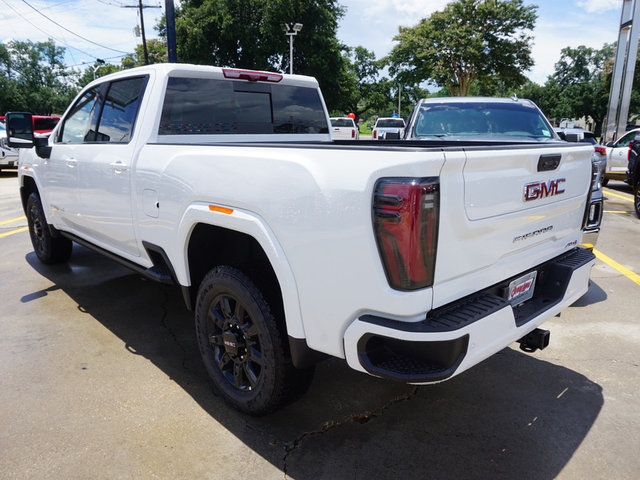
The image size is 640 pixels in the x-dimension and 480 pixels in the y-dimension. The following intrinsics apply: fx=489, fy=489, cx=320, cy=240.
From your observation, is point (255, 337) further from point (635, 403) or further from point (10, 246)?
point (10, 246)

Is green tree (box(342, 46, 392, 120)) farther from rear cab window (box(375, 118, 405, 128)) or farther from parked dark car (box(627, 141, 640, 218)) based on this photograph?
parked dark car (box(627, 141, 640, 218))

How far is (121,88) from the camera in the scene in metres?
3.78

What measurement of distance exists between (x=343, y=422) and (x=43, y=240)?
4.41 m

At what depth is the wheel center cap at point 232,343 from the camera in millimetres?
2672

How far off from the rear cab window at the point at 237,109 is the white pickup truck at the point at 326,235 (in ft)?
0.05

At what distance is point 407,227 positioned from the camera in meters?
1.85

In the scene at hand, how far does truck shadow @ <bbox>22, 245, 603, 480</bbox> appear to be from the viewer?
7.80 ft

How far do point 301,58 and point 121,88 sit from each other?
36479mm

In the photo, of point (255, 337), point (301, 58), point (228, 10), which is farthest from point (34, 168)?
point (301, 58)

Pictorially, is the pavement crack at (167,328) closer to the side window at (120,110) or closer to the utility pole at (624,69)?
the side window at (120,110)

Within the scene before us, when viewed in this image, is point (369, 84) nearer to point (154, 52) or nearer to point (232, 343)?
point (154, 52)

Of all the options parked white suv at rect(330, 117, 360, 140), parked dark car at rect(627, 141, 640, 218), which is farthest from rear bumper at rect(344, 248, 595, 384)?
parked white suv at rect(330, 117, 360, 140)

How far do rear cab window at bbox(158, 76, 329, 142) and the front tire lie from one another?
4.28 ft

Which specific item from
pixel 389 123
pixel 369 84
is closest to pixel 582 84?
pixel 369 84
